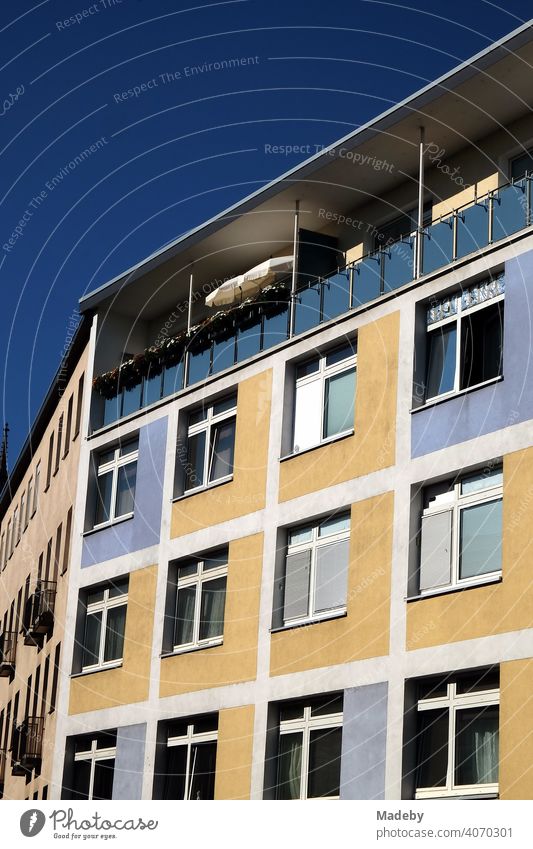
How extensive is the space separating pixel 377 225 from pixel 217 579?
8481mm

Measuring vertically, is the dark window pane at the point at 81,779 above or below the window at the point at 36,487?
below

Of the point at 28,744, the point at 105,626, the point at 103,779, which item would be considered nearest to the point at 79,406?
the point at 105,626

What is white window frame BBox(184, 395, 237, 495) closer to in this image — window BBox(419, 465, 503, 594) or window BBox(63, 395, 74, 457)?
window BBox(419, 465, 503, 594)

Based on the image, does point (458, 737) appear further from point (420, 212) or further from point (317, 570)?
point (420, 212)

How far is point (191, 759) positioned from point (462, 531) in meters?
8.90

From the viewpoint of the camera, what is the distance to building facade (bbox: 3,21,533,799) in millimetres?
27750

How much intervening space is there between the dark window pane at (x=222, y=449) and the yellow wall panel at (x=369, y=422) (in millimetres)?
3304

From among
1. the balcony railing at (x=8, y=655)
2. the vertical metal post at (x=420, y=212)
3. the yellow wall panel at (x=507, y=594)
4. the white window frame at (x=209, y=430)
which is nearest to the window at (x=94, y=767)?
the white window frame at (x=209, y=430)

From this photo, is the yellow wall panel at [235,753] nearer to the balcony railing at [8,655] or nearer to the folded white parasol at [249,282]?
the folded white parasol at [249,282]

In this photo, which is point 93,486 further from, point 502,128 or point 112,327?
point 502,128

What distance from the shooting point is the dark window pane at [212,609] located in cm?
3406

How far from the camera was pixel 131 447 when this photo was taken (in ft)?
130

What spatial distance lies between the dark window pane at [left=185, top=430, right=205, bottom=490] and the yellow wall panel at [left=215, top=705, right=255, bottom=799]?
6.17m
